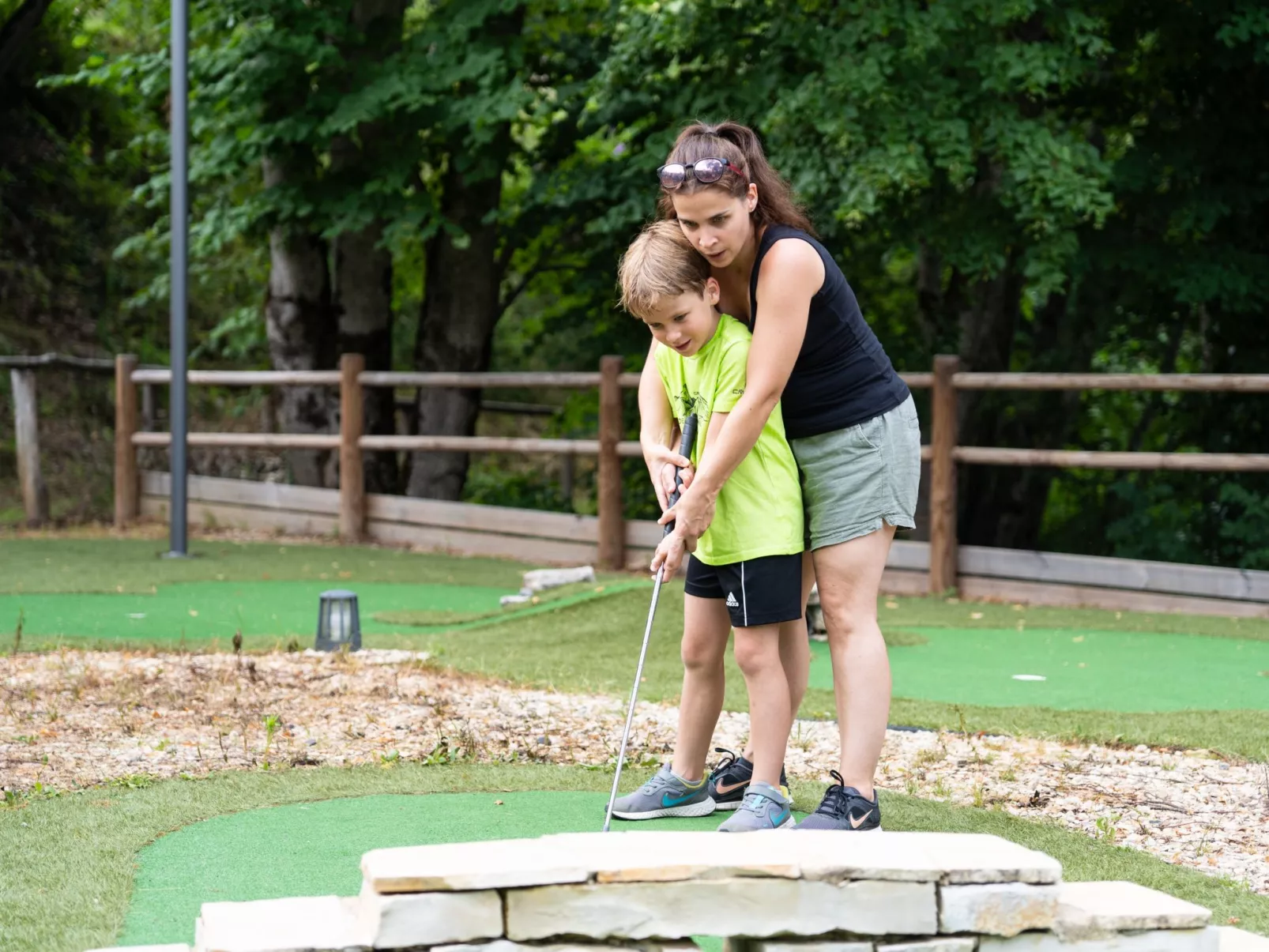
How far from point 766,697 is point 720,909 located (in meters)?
1.11

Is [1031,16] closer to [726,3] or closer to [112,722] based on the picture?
[726,3]

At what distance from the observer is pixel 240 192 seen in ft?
41.5

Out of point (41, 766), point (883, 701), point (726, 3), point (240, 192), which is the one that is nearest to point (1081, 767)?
point (883, 701)

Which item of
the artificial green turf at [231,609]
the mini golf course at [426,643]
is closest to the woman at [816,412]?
the mini golf course at [426,643]

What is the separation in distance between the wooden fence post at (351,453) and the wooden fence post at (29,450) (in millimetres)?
2609

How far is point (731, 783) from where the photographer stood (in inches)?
143

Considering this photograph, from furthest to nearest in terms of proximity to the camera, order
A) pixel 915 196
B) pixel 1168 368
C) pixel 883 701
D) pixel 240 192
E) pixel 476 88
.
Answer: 1. pixel 240 192
2. pixel 1168 368
3. pixel 476 88
4. pixel 915 196
5. pixel 883 701

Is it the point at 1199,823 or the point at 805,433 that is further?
the point at 1199,823

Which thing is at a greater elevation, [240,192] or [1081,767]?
[240,192]

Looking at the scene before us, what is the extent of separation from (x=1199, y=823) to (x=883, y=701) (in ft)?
3.15

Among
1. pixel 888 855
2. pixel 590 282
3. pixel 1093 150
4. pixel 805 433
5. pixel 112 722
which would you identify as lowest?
pixel 112 722

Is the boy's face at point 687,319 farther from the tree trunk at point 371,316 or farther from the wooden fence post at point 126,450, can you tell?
the wooden fence post at point 126,450

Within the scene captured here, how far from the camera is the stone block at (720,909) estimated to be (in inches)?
86.1

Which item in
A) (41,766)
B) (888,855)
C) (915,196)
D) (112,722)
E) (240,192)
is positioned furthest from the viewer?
(240,192)
